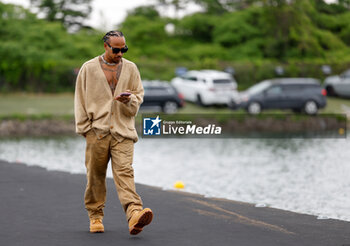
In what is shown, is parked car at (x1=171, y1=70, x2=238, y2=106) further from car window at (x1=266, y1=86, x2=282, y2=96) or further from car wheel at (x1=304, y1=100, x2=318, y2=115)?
car wheel at (x1=304, y1=100, x2=318, y2=115)

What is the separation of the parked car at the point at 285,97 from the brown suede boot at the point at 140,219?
24.9 m

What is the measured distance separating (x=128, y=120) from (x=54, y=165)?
11.7m

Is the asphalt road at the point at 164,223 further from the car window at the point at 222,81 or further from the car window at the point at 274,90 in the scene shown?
the car window at the point at 222,81

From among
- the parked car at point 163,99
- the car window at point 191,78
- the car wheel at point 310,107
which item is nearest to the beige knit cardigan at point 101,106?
the parked car at point 163,99

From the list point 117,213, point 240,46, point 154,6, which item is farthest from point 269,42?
point 117,213

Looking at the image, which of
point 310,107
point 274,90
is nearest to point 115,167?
point 274,90

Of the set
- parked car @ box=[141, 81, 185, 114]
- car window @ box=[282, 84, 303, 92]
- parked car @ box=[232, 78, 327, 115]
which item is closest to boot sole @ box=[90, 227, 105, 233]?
parked car @ box=[141, 81, 185, 114]

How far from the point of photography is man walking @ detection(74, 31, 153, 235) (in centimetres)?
648

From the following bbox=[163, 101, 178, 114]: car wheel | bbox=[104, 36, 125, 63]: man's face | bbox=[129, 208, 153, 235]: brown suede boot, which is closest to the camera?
bbox=[129, 208, 153, 235]: brown suede boot

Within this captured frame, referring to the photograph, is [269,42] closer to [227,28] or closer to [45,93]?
[227,28]

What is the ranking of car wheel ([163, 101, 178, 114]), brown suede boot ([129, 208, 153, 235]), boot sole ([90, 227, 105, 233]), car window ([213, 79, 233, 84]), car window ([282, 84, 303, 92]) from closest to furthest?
brown suede boot ([129, 208, 153, 235]) < boot sole ([90, 227, 105, 233]) < car wheel ([163, 101, 178, 114]) < car window ([282, 84, 303, 92]) < car window ([213, 79, 233, 84])

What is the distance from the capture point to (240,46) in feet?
176

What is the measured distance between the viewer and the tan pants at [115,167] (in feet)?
21.2

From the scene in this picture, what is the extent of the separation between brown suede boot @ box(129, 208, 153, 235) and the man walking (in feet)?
0.22
